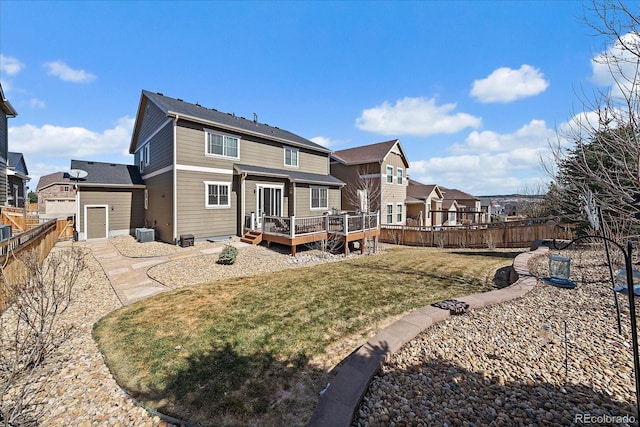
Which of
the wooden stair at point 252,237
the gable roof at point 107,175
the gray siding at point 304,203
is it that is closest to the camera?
the wooden stair at point 252,237

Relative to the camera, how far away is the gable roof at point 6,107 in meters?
13.5

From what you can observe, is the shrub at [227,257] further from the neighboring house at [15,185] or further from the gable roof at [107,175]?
the neighboring house at [15,185]

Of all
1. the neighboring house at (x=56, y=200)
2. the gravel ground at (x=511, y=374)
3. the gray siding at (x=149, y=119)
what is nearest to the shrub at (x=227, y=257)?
the gravel ground at (x=511, y=374)

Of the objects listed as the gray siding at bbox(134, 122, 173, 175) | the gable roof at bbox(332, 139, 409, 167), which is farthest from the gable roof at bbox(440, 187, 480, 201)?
the gray siding at bbox(134, 122, 173, 175)

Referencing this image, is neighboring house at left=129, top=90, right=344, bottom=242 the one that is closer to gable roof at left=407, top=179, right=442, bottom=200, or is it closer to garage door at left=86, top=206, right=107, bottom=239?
garage door at left=86, top=206, right=107, bottom=239

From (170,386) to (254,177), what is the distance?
42.6 ft

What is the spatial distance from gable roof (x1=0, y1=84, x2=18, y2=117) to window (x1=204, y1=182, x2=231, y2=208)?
11.8m

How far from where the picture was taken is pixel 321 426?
2.29 meters

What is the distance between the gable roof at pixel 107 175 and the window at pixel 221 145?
6.82 metres

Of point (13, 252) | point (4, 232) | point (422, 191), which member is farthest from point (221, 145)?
point (422, 191)

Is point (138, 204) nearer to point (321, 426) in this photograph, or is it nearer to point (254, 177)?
point (254, 177)

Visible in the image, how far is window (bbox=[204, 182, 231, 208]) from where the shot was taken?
14.1m

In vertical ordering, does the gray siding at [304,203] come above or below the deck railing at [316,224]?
above

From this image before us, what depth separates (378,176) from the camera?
2241 cm
